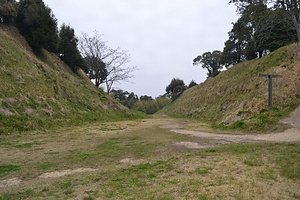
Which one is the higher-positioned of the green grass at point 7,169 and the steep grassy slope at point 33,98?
the steep grassy slope at point 33,98

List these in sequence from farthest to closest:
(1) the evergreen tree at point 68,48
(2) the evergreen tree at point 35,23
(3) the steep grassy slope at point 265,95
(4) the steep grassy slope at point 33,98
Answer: (1) the evergreen tree at point 68,48 < (2) the evergreen tree at point 35,23 < (3) the steep grassy slope at point 265,95 < (4) the steep grassy slope at point 33,98

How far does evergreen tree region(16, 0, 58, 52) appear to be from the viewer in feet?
83.9

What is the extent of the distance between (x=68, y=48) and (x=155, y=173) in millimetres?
31294

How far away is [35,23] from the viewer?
85.9ft

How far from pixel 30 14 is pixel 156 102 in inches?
2248

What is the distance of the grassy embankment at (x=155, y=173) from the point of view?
4.25 metres

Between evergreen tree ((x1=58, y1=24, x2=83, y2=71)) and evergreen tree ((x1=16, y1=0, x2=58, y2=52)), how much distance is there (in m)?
5.81

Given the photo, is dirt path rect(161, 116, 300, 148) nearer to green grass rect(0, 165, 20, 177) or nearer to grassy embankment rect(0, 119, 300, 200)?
grassy embankment rect(0, 119, 300, 200)

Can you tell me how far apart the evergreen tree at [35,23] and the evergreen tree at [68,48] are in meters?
5.81

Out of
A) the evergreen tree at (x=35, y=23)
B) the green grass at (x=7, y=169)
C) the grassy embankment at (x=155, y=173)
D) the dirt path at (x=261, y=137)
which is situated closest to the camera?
the grassy embankment at (x=155, y=173)

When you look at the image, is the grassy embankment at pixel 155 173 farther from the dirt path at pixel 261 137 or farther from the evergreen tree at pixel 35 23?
the evergreen tree at pixel 35 23

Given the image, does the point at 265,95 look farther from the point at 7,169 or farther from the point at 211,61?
the point at 211,61

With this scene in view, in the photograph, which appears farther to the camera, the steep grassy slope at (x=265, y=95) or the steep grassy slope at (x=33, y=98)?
the steep grassy slope at (x=265, y=95)

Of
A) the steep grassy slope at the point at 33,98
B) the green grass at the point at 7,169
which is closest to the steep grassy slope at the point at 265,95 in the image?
the steep grassy slope at the point at 33,98
